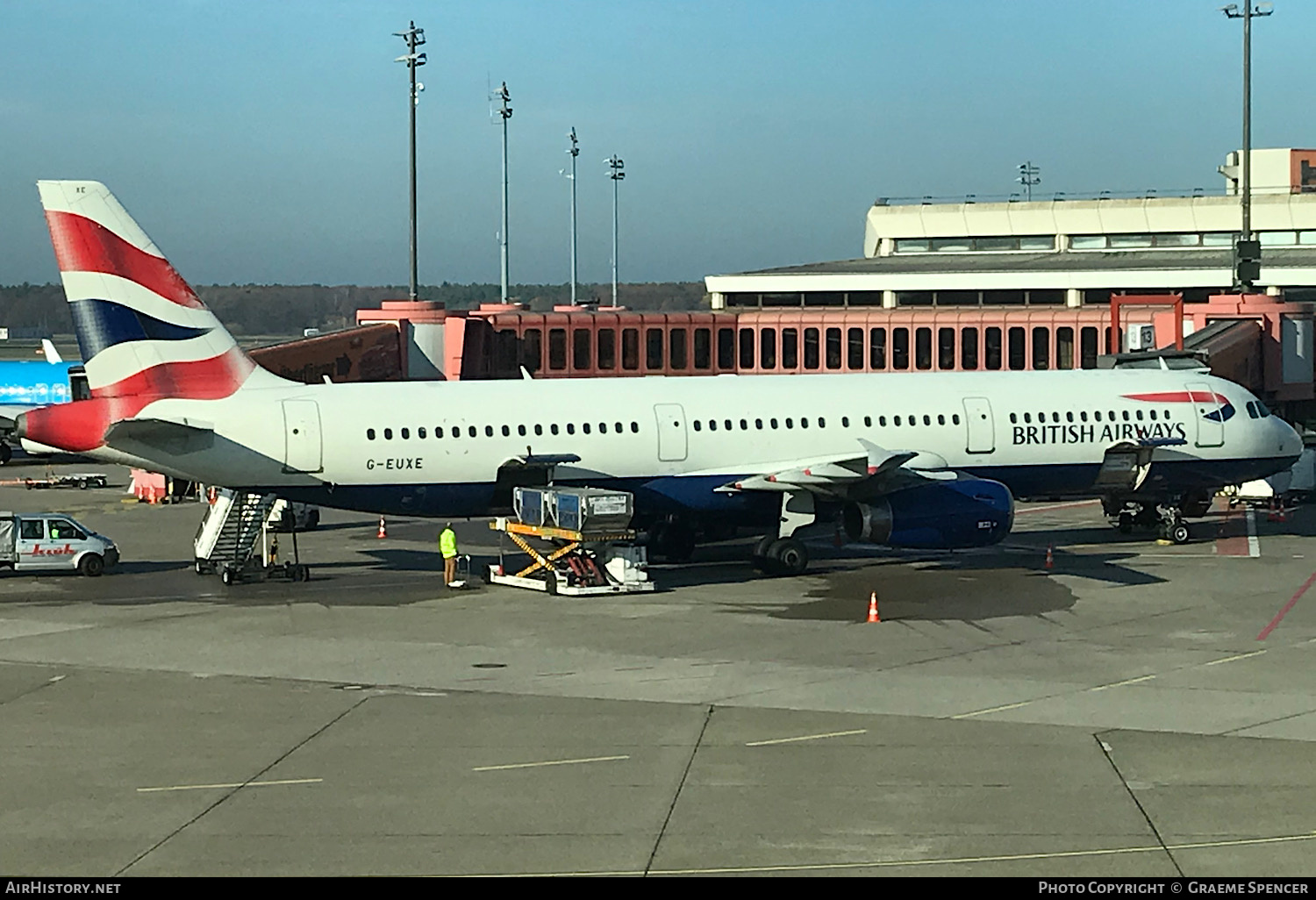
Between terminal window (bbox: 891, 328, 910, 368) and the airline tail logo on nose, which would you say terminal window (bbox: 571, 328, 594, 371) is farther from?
the airline tail logo on nose

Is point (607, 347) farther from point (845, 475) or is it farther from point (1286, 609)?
point (1286, 609)

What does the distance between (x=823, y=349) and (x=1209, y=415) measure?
→ 27.6m

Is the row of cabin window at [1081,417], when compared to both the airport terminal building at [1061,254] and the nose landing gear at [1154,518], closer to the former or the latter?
the nose landing gear at [1154,518]

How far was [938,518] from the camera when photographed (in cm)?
4031

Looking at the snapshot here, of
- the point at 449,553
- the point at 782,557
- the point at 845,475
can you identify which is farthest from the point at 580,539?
the point at 845,475

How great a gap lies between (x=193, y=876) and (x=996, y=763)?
10471 mm

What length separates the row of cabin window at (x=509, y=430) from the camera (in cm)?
4028

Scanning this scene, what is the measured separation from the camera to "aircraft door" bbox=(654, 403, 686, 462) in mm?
42000

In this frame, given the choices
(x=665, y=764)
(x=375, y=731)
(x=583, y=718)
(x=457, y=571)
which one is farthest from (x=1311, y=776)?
(x=457, y=571)

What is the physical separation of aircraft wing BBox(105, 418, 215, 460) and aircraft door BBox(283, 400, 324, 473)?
168 cm

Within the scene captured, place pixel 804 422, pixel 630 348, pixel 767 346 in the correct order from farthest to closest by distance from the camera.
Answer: pixel 767 346
pixel 630 348
pixel 804 422

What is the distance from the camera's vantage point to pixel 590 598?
38.2 metres

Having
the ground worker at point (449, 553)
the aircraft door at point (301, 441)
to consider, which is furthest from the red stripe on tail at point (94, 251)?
the ground worker at point (449, 553)

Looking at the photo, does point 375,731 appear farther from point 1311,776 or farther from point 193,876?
point 1311,776
